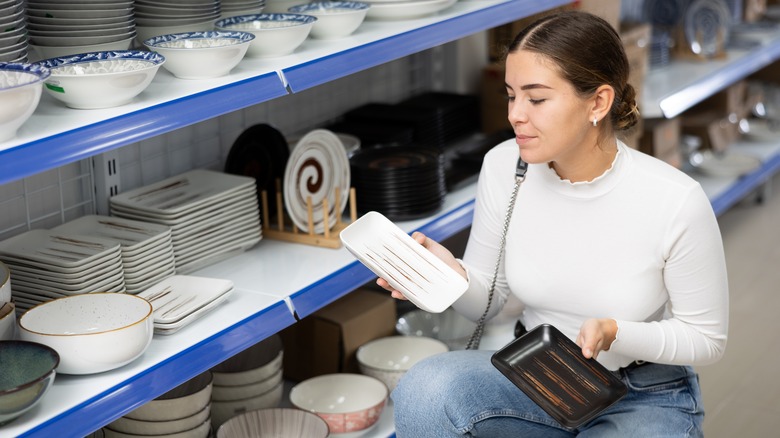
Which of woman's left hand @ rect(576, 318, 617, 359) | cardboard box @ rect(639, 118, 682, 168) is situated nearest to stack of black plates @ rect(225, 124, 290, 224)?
woman's left hand @ rect(576, 318, 617, 359)

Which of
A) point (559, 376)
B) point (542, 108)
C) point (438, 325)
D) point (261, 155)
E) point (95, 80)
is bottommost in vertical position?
point (438, 325)

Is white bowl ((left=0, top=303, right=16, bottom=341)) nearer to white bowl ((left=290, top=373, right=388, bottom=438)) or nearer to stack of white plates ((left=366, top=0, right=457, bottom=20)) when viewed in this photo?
white bowl ((left=290, top=373, right=388, bottom=438))

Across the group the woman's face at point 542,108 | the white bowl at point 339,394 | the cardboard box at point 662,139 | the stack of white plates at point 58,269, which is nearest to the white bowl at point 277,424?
the white bowl at point 339,394

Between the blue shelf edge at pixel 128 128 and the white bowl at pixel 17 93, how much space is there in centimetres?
5

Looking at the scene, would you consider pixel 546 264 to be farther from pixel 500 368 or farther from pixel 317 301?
pixel 317 301

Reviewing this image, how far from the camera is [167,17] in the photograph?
247 centimetres

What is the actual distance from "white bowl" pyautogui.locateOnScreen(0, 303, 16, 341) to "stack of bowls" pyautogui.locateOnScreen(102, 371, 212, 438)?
44 centimetres

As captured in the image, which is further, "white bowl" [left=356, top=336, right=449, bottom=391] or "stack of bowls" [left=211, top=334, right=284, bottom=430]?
"white bowl" [left=356, top=336, right=449, bottom=391]

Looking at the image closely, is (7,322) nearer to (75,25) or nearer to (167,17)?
(75,25)

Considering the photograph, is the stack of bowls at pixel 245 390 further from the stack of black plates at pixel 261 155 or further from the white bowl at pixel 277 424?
the stack of black plates at pixel 261 155

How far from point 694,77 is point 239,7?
2655 millimetres

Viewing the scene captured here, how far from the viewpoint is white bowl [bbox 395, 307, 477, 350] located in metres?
3.37

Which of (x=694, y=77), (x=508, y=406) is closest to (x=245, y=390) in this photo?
(x=508, y=406)

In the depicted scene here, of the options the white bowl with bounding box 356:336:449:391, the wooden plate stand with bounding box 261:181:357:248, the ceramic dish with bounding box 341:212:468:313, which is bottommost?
the white bowl with bounding box 356:336:449:391
